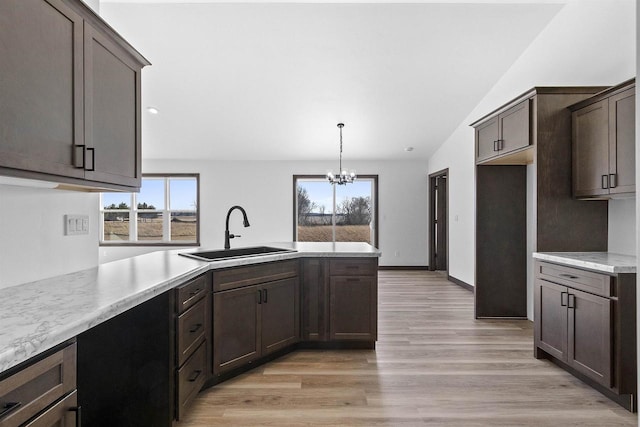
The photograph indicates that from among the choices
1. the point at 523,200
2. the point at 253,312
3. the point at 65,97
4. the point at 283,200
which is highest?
the point at 65,97

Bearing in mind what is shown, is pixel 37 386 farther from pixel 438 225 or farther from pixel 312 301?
pixel 438 225

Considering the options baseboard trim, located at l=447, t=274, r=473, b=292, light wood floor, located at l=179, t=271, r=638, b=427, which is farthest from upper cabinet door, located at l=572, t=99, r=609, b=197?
baseboard trim, located at l=447, t=274, r=473, b=292

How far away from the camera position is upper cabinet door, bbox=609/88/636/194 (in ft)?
8.20

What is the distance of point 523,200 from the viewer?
13.9 feet

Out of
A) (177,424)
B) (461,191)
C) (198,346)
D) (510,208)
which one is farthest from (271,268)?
(461,191)

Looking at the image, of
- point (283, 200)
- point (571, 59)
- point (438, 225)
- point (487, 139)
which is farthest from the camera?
point (283, 200)

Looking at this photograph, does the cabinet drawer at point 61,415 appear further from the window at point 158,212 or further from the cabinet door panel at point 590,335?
the window at point 158,212

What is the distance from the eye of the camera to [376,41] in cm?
417

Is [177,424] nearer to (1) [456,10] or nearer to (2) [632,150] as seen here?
(2) [632,150]

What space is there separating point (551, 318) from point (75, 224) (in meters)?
3.49

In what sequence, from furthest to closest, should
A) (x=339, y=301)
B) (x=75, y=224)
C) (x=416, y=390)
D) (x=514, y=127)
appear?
1. (x=514, y=127)
2. (x=339, y=301)
3. (x=416, y=390)
4. (x=75, y=224)

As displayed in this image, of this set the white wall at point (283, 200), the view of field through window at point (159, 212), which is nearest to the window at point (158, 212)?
the view of field through window at point (159, 212)

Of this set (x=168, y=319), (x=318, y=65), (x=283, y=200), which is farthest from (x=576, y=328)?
(x=283, y=200)

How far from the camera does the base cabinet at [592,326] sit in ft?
7.49
